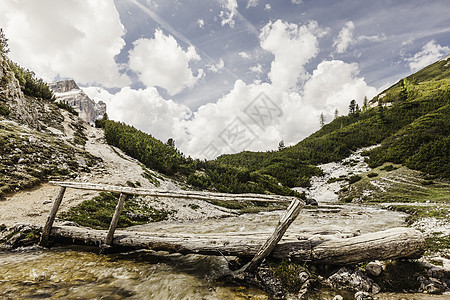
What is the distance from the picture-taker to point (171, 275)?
18.9ft

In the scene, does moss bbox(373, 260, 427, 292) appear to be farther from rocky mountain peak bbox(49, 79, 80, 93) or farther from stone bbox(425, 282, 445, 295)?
rocky mountain peak bbox(49, 79, 80, 93)

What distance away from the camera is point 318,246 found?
5238 millimetres

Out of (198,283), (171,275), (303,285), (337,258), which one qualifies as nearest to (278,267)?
(303,285)

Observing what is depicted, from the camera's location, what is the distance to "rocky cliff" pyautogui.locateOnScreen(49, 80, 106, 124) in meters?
168

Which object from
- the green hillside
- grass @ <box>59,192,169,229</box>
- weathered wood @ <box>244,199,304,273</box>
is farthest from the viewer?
the green hillside

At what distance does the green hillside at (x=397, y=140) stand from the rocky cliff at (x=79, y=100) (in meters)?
148

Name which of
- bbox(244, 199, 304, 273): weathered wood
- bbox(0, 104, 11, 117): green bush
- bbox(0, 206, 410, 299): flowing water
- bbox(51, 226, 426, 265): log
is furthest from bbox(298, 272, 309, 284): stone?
bbox(0, 104, 11, 117): green bush

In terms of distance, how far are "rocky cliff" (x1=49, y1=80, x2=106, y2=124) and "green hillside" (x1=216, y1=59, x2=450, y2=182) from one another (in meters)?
148

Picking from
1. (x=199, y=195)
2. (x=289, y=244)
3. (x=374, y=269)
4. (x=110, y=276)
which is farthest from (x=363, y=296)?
(x=110, y=276)

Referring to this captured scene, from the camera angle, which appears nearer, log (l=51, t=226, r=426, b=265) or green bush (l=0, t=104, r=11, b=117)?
log (l=51, t=226, r=426, b=265)

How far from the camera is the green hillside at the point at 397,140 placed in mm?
42375

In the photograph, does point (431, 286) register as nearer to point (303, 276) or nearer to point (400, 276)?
point (400, 276)

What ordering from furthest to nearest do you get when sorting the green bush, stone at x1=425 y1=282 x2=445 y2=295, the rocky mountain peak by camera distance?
the rocky mountain peak
the green bush
stone at x1=425 y1=282 x2=445 y2=295

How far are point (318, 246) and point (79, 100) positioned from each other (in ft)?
700
